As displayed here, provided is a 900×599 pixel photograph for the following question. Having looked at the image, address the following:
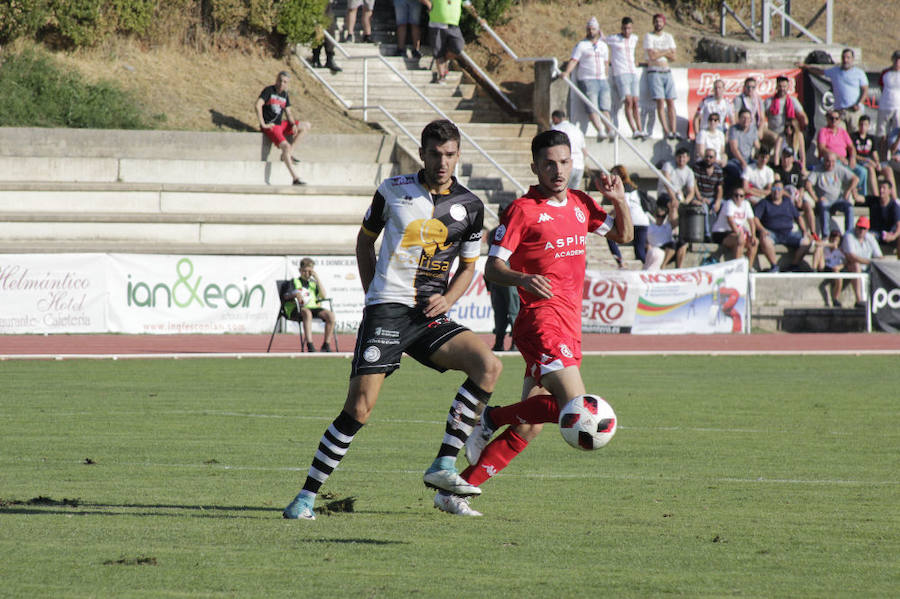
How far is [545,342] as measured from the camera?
7.12m

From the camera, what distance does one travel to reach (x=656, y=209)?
→ 26953 millimetres

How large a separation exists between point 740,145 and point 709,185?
1.64 meters

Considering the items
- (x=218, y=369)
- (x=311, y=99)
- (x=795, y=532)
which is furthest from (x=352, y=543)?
(x=311, y=99)

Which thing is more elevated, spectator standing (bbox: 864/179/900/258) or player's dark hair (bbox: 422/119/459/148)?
player's dark hair (bbox: 422/119/459/148)

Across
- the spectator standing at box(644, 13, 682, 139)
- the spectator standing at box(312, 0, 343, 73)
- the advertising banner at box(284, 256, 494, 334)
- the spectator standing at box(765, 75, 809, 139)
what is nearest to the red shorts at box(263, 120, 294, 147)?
the advertising banner at box(284, 256, 494, 334)

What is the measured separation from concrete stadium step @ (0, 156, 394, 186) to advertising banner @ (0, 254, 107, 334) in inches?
174

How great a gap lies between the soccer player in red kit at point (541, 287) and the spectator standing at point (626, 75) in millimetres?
22848

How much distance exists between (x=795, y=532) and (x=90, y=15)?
27.3 m

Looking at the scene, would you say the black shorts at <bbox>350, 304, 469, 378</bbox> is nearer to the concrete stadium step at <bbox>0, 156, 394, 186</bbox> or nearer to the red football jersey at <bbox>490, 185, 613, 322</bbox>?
the red football jersey at <bbox>490, 185, 613, 322</bbox>

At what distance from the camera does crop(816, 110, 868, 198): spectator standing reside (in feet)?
96.5

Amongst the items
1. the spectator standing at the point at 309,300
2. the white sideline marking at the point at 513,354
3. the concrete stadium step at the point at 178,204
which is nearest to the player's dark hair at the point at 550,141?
the white sideline marking at the point at 513,354

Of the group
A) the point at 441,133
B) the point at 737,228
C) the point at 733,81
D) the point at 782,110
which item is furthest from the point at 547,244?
the point at 733,81

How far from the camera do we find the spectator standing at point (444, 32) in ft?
103

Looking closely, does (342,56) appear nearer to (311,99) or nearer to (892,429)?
(311,99)
